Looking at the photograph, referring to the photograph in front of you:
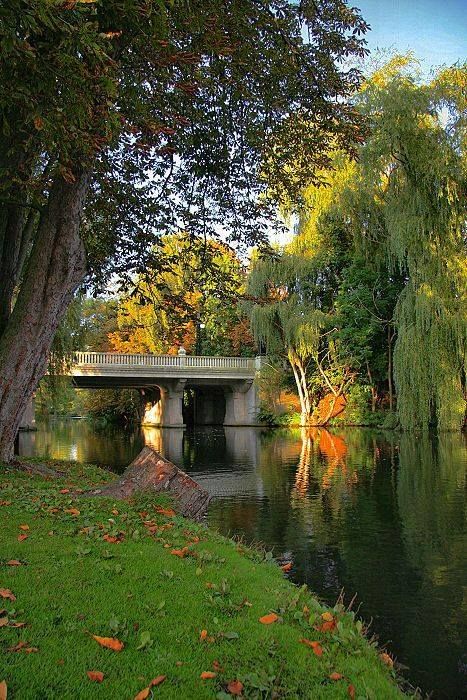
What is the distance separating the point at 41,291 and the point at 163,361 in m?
28.0

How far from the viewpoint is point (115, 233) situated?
36.6ft

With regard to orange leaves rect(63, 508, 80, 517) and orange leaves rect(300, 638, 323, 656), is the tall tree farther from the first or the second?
orange leaves rect(300, 638, 323, 656)

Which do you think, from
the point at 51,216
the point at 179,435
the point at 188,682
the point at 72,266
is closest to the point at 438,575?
the point at 188,682

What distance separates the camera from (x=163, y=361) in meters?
36.2

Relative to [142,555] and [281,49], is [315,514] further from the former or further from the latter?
[281,49]

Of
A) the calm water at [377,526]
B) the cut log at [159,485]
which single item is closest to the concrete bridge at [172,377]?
the calm water at [377,526]

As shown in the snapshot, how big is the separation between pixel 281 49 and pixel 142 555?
701 cm

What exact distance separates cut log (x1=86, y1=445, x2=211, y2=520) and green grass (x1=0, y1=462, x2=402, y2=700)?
5.66 ft

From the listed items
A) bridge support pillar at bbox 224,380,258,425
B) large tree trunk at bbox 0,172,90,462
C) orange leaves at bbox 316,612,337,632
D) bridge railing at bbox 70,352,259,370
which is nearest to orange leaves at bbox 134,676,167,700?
orange leaves at bbox 316,612,337,632

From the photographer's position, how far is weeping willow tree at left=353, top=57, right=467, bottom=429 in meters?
21.2

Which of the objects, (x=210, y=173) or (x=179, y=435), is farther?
(x=179, y=435)

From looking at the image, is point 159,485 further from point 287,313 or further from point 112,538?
point 287,313

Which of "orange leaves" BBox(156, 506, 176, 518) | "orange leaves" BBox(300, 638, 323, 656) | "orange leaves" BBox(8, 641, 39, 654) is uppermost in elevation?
"orange leaves" BBox(8, 641, 39, 654)

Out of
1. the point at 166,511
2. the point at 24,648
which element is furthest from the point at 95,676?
the point at 166,511
